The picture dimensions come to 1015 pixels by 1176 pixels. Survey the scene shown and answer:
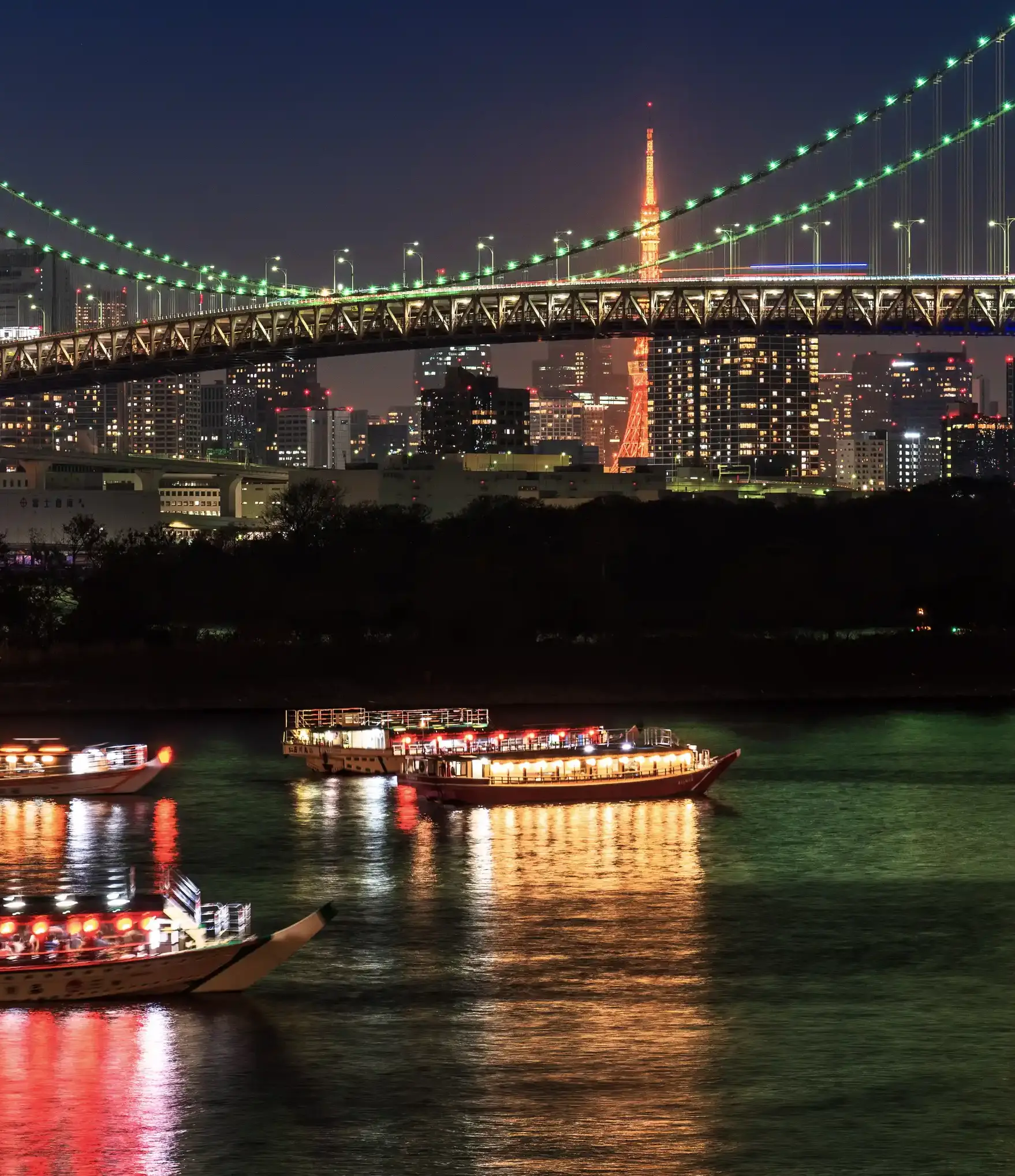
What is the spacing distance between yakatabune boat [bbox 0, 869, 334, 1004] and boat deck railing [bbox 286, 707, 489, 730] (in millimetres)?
14253

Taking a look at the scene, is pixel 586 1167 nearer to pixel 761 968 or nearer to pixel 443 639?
pixel 761 968

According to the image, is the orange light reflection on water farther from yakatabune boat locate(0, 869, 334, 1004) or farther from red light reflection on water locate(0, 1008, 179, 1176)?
red light reflection on water locate(0, 1008, 179, 1176)

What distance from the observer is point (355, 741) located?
30.7m

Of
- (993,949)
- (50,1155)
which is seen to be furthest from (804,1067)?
(50,1155)

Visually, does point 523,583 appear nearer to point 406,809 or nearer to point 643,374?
point 406,809

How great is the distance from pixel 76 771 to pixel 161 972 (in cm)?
1235

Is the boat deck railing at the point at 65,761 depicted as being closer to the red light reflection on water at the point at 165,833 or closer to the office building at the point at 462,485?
the red light reflection on water at the point at 165,833

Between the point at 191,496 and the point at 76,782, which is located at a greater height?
the point at 191,496

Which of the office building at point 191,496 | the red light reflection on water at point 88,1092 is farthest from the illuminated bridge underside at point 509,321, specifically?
the office building at point 191,496

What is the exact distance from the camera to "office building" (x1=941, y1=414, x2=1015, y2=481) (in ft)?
393

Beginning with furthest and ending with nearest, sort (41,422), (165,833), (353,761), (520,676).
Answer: (41,422)
(520,676)
(353,761)
(165,833)

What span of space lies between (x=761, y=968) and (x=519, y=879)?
14.4 feet

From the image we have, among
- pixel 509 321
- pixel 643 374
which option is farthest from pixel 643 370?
pixel 509 321

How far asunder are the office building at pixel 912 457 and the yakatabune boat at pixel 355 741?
108902mm
